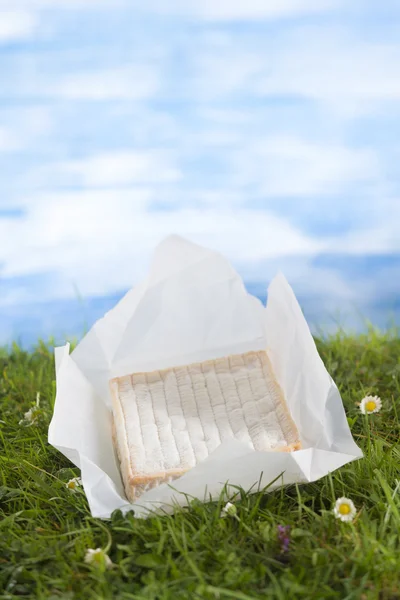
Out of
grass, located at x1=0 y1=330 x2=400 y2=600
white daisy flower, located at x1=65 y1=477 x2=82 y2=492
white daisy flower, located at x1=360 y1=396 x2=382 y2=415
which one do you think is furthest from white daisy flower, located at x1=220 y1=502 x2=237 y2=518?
white daisy flower, located at x1=360 y1=396 x2=382 y2=415

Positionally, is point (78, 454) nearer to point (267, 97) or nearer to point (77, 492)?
point (77, 492)

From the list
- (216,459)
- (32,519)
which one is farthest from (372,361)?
(32,519)

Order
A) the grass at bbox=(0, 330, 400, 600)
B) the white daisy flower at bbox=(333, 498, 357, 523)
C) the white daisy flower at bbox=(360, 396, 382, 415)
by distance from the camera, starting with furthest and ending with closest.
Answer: the white daisy flower at bbox=(360, 396, 382, 415) < the white daisy flower at bbox=(333, 498, 357, 523) < the grass at bbox=(0, 330, 400, 600)

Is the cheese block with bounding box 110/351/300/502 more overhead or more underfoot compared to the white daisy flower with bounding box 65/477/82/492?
more overhead

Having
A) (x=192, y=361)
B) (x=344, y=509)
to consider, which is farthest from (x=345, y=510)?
(x=192, y=361)

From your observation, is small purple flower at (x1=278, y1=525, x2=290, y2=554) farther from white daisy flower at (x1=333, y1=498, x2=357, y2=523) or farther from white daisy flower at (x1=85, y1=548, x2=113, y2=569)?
white daisy flower at (x1=85, y1=548, x2=113, y2=569)

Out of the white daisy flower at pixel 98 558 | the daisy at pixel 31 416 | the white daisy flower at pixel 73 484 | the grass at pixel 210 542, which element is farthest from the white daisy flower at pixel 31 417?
the white daisy flower at pixel 98 558
